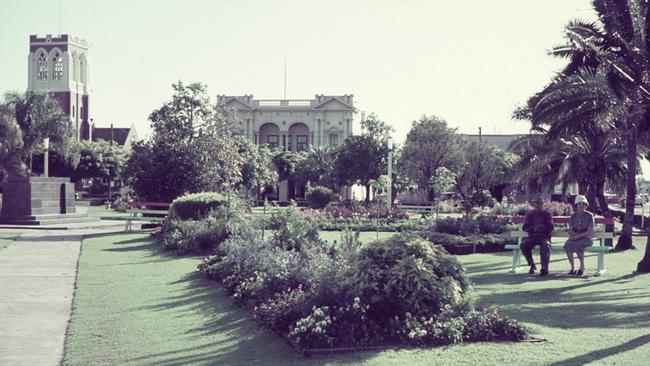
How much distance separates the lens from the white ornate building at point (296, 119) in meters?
84.1

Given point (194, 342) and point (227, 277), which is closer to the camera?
point (194, 342)

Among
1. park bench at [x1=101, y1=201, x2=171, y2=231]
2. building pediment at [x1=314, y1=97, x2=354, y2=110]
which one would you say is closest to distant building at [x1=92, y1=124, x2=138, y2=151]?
building pediment at [x1=314, y1=97, x2=354, y2=110]

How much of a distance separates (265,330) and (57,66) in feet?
336

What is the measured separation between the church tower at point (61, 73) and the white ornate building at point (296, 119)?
27740 millimetres

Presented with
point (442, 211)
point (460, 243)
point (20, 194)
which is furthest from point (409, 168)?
point (460, 243)

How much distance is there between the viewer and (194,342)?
7.21 meters

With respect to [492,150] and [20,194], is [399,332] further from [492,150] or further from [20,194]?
[492,150]

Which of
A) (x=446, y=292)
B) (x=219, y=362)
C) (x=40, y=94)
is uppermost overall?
(x=40, y=94)

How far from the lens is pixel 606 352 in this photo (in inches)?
263

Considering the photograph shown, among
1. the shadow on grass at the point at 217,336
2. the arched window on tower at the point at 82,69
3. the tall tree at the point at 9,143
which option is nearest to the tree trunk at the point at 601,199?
the shadow on grass at the point at 217,336

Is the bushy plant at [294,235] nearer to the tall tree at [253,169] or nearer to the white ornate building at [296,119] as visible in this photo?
the tall tree at [253,169]

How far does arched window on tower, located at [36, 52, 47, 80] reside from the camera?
102 m

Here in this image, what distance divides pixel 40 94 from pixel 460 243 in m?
48.8

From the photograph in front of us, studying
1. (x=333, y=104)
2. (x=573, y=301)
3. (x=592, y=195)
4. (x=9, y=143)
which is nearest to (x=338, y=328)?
(x=573, y=301)
